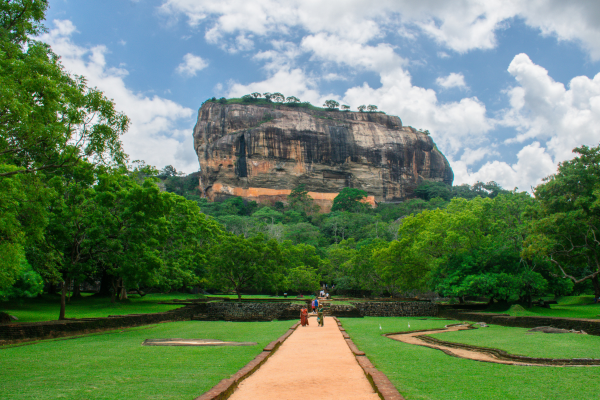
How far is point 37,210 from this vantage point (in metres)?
10.4

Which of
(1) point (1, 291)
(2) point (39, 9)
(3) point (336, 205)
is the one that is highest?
(3) point (336, 205)

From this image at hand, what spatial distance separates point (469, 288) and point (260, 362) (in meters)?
16.8

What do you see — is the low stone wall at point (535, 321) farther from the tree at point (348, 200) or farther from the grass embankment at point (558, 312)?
the tree at point (348, 200)

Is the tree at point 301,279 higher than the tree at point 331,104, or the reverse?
the tree at point 331,104

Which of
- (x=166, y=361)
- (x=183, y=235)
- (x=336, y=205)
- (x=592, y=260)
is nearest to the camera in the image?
(x=166, y=361)

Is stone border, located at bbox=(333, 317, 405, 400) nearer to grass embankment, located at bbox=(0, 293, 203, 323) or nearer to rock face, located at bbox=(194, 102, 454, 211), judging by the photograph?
grass embankment, located at bbox=(0, 293, 203, 323)

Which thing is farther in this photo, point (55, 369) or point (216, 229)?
point (216, 229)

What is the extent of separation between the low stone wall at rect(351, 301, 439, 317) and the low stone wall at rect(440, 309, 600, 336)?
15.6 ft

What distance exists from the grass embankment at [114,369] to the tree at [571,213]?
14.7 m

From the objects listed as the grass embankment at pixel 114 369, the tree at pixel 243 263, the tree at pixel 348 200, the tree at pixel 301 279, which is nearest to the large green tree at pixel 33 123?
the grass embankment at pixel 114 369

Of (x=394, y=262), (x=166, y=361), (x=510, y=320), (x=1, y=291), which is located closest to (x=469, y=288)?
(x=510, y=320)

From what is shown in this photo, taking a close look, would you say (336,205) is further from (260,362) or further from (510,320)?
(260,362)

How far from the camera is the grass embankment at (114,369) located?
16.6 feet

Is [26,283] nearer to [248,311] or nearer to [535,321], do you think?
[248,311]
